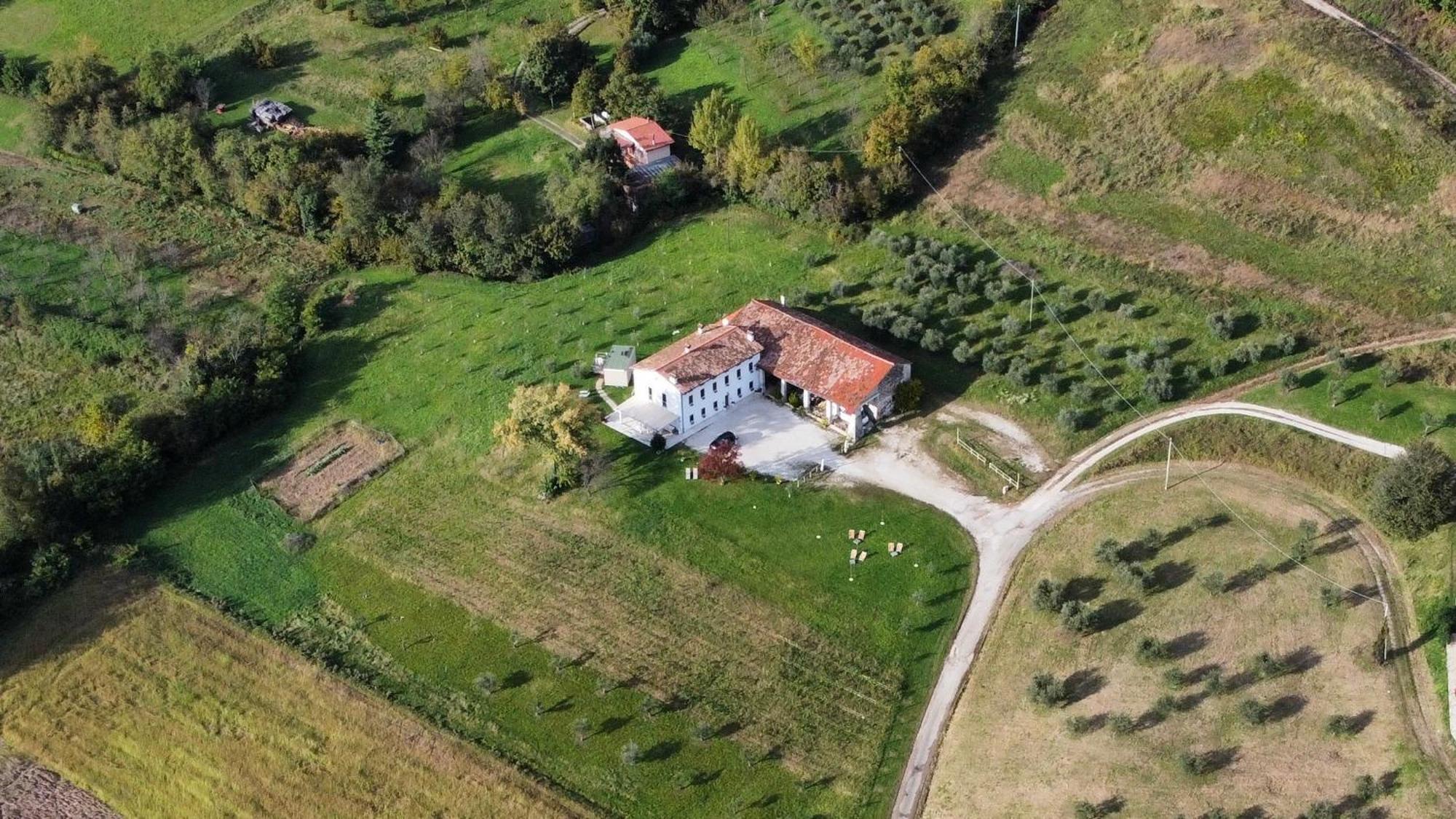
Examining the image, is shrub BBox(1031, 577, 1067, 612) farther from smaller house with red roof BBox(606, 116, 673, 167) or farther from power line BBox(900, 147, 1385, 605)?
smaller house with red roof BBox(606, 116, 673, 167)

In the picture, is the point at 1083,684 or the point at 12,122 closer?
the point at 1083,684

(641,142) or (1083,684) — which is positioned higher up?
(641,142)

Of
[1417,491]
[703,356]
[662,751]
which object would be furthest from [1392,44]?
[662,751]

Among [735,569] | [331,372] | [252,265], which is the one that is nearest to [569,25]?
[252,265]

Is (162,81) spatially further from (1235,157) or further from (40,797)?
(1235,157)

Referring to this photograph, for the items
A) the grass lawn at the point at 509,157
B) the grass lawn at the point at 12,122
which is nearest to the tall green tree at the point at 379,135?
the grass lawn at the point at 509,157

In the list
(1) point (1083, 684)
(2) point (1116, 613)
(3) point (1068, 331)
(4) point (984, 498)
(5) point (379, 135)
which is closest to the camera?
(1) point (1083, 684)
